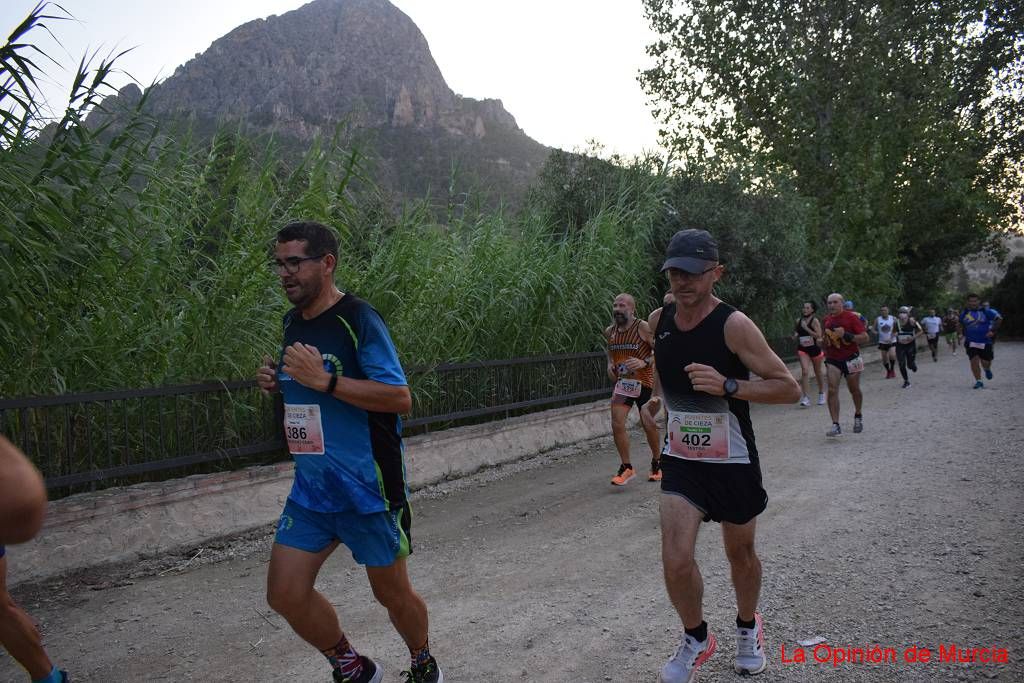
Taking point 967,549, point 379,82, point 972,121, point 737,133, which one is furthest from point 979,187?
point 379,82

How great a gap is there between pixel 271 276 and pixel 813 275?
52.4 ft

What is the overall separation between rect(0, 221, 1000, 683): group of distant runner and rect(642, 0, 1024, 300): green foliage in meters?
23.1

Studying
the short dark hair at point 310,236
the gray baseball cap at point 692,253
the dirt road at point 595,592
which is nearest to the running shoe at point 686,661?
the dirt road at point 595,592

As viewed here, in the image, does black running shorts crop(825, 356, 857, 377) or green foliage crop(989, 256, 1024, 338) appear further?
green foliage crop(989, 256, 1024, 338)

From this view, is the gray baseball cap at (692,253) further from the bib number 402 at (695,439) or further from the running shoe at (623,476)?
the running shoe at (623,476)

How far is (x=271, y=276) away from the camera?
658 centimetres

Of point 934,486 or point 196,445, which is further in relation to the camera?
point 934,486

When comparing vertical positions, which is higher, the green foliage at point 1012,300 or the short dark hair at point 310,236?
the short dark hair at point 310,236

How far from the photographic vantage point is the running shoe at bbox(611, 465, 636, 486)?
8.02 metres

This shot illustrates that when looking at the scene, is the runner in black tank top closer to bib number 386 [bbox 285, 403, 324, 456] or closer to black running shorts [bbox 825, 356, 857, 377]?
black running shorts [bbox 825, 356, 857, 377]

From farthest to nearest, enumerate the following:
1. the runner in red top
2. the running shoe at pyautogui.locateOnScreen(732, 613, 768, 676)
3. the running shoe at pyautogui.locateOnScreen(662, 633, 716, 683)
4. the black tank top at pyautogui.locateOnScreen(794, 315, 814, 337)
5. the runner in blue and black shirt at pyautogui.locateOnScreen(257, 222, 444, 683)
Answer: the black tank top at pyautogui.locateOnScreen(794, 315, 814, 337), the runner in red top, the running shoe at pyautogui.locateOnScreen(732, 613, 768, 676), the running shoe at pyautogui.locateOnScreen(662, 633, 716, 683), the runner in blue and black shirt at pyautogui.locateOnScreen(257, 222, 444, 683)

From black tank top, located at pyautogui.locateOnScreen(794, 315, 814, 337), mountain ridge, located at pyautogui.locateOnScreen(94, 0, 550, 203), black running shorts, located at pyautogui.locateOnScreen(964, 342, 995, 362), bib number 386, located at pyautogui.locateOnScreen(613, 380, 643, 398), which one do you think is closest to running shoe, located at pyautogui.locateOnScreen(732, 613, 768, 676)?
bib number 386, located at pyautogui.locateOnScreen(613, 380, 643, 398)

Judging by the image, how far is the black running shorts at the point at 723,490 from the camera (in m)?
3.60

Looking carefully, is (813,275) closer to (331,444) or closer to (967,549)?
(967,549)
